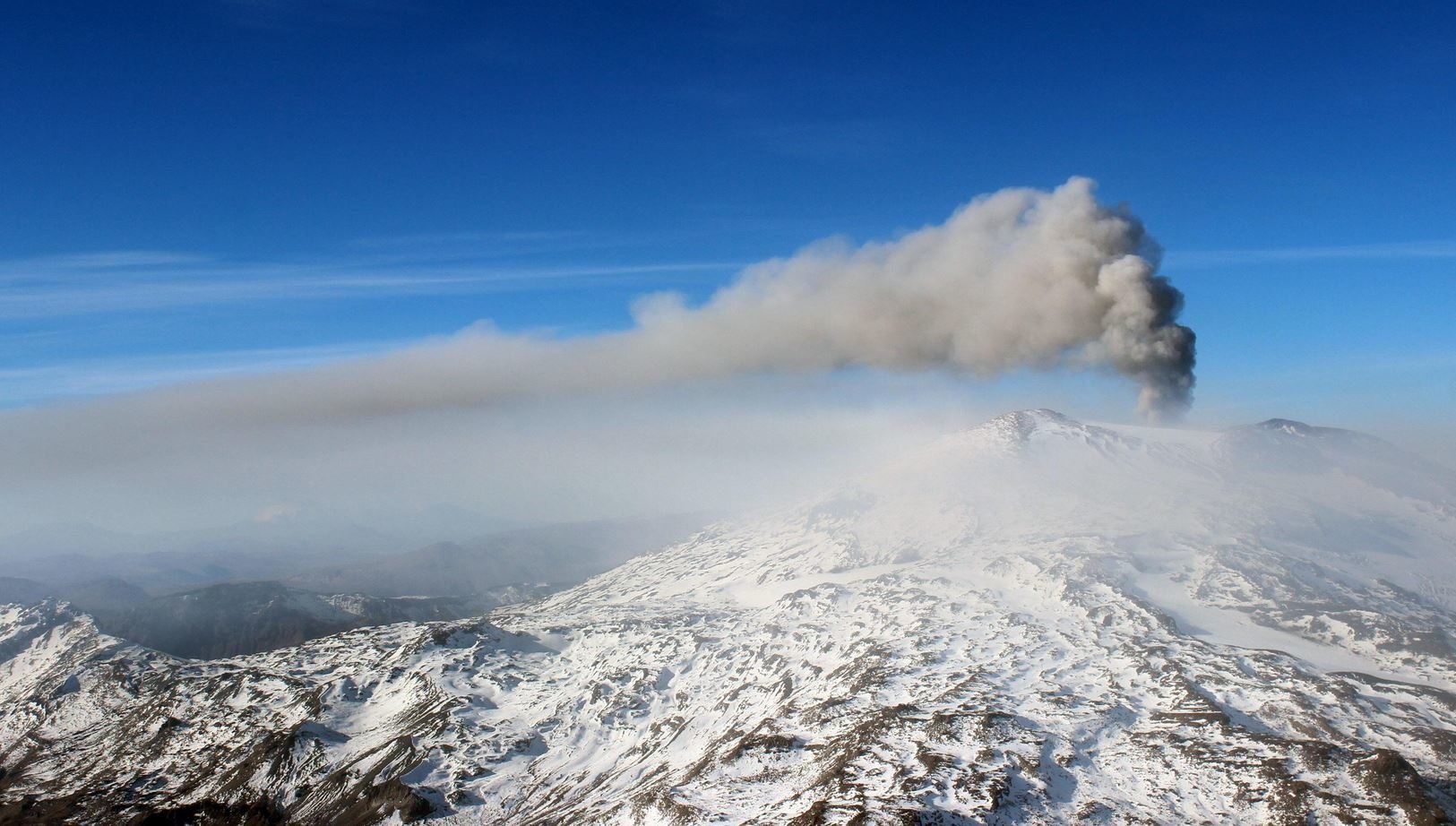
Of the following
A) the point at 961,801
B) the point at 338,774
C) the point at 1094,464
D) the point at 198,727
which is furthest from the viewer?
the point at 1094,464

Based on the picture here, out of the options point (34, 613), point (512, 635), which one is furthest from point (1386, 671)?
point (34, 613)

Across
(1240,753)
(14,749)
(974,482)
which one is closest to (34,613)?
(14,749)

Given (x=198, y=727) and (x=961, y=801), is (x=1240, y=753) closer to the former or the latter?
(x=961, y=801)

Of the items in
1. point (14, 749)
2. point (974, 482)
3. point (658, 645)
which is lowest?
point (14, 749)

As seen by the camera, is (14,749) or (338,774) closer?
(338,774)

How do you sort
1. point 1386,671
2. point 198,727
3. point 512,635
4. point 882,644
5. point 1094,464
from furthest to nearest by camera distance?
point 1094,464 < point 512,635 < point 198,727 < point 882,644 < point 1386,671

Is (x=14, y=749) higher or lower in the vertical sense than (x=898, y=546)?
lower
